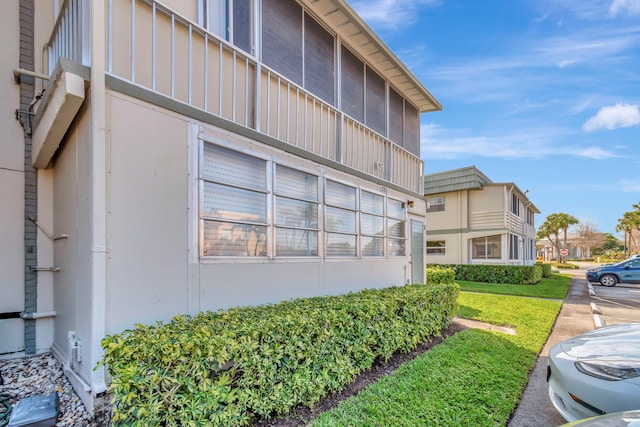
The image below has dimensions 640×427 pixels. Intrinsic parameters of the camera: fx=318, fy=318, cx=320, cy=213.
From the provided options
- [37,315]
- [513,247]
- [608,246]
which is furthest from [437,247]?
[608,246]

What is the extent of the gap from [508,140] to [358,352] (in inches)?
857

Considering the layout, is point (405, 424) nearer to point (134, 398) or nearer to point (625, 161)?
point (134, 398)

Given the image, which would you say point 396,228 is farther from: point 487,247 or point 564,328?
point 487,247

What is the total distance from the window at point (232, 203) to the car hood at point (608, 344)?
3.95 meters

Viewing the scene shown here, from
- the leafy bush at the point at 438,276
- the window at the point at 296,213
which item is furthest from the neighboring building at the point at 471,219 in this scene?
the window at the point at 296,213

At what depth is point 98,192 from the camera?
298 cm

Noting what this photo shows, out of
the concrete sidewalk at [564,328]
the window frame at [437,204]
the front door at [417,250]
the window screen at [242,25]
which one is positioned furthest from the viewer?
the window frame at [437,204]

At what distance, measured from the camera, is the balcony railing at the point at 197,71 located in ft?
11.0

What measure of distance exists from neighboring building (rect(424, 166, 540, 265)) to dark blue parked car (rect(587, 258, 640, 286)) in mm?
4027

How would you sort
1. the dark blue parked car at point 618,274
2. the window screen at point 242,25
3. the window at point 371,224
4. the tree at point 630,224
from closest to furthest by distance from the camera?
1. the window screen at point 242,25
2. the window at point 371,224
3. the dark blue parked car at point 618,274
4. the tree at point 630,224

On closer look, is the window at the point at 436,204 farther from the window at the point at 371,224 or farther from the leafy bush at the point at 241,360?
the leafy bush at the point at 241,360

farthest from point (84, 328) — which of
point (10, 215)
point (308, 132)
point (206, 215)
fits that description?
point (308, 132)

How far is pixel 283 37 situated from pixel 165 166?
342 cm

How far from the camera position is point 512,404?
3.75 metres
